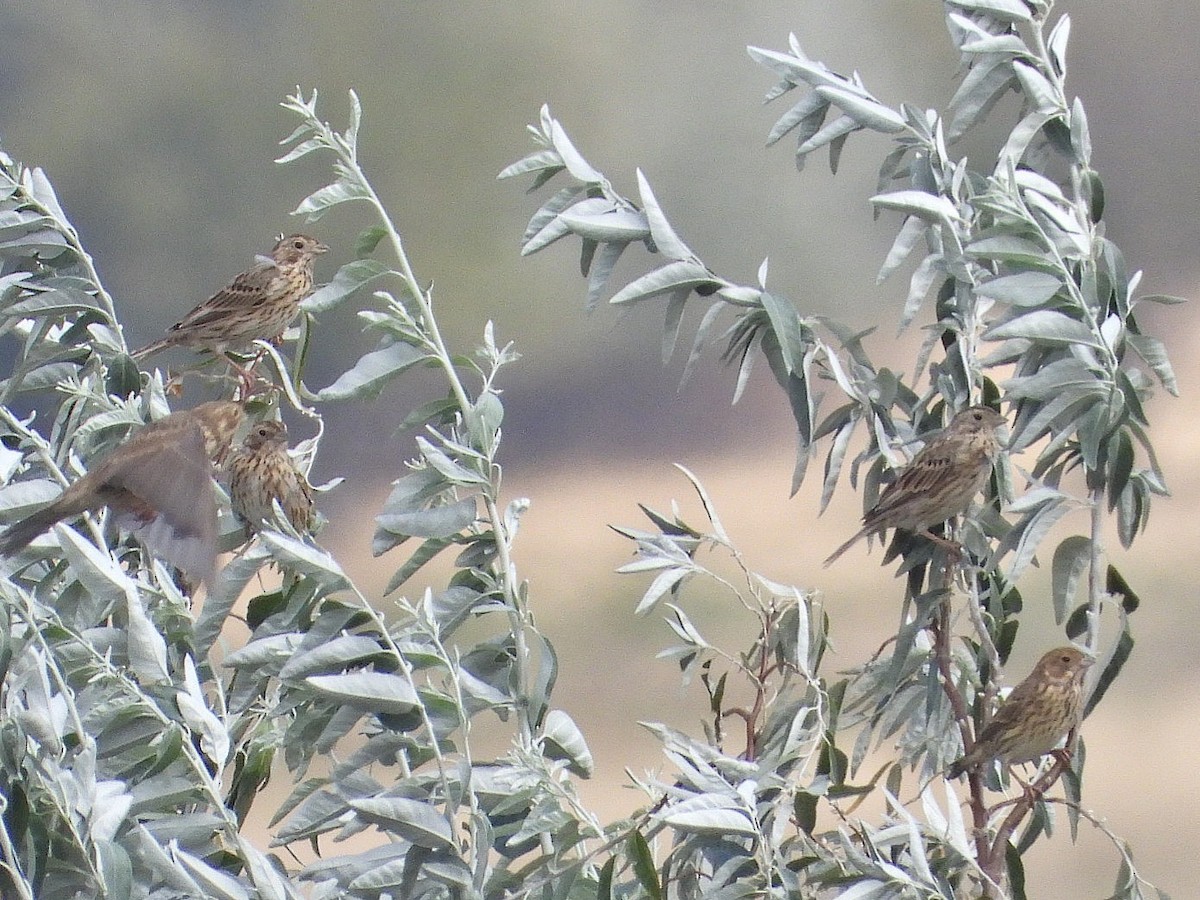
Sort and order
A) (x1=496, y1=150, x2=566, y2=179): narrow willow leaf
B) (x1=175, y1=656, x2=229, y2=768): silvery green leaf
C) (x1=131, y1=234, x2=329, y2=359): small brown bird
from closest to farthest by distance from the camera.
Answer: (x1=175, y1=656, x2=229, y2=768): silvery green leaf, (x1=496, y1=150, x2=566, y2=179): narrow willow leaf, (x1=131, y1=234, x2=329, y2=359): small brown bird

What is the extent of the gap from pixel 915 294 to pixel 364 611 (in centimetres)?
76

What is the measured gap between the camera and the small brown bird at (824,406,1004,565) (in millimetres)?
1582

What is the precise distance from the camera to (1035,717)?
1.71m

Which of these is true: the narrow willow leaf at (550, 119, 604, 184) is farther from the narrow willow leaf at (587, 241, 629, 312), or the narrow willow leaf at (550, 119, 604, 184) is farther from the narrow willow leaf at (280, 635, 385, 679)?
the narrow willow leaf at (280, 635, 385, 679)

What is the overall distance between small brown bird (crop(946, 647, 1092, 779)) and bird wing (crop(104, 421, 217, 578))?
0.97m

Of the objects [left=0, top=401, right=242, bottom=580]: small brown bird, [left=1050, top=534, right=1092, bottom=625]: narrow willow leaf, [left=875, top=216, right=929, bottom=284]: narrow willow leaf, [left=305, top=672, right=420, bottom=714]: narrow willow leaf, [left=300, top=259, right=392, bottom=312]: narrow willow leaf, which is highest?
[left=875, top=216, right=929, bottom=284]: narrow willow leaf

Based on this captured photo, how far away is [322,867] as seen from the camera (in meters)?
1.37

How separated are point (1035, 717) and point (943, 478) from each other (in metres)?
0.35

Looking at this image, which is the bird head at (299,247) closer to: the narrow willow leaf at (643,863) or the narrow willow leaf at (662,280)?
the narrow willow leaf at (662,280)

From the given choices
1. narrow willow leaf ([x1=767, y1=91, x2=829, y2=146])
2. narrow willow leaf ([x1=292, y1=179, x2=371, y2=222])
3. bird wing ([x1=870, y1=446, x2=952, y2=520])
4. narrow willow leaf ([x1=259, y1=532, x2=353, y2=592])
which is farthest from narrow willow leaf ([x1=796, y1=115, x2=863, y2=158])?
narrow willow leaf ([x1=259, y1=532, x2=353, y2=592])

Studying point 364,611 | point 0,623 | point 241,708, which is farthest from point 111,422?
point 364,611

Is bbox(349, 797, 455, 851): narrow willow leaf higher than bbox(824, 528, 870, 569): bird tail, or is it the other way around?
bbox(824, 528, 870, 569): bird tail

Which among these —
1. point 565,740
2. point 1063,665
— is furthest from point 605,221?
point 1063,665

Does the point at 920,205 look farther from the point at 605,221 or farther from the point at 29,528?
the point at 29,528
